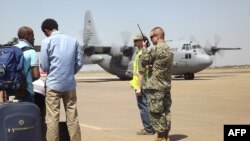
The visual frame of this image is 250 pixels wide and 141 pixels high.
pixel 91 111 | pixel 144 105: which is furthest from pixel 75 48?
pixel 91 111

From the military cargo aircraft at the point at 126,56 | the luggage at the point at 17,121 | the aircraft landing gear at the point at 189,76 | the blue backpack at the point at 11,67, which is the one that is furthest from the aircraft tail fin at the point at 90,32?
the luggage at the point at 17,121

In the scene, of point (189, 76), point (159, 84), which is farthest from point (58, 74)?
point (189, 76)

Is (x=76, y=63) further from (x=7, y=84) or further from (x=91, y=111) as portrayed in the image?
(x=91, y=111)

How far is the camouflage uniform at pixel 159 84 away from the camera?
19.9 feet

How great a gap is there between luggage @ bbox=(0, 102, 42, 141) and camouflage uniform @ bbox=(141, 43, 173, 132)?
220 centimetres

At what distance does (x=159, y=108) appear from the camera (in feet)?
19.8

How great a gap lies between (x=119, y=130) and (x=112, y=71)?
29.7 meters

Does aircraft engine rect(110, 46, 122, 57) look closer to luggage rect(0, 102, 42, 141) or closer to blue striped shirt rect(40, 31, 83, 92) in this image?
blue striped shirt rect(40, 31, 83, 92)

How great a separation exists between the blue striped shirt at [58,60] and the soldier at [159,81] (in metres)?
1.39

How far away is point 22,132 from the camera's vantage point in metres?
4.37

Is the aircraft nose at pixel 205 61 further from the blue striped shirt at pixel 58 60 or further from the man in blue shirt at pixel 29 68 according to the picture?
the man in blue shirt at pixel 29 68

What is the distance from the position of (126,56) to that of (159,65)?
30.3 m

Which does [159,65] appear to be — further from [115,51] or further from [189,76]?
[115,51]

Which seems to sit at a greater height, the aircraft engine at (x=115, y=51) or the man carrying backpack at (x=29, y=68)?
the man carrying backpack at (x=29, y=68)
